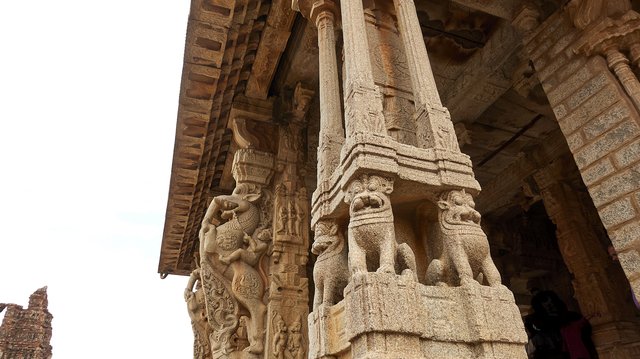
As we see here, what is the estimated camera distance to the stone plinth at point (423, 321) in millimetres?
2326

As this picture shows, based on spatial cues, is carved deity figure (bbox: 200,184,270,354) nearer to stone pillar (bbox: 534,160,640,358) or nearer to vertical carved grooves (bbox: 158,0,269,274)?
vertical carved grooves (bbox: 158,0,269,274)

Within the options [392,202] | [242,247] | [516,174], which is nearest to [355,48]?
[392,202]

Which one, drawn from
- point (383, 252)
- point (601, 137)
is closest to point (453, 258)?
point (383, 252)

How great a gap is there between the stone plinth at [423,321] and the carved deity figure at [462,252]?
4.6 inches

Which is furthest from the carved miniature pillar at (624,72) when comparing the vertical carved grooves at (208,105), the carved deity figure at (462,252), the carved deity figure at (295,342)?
the carved deity figure at (295,342)

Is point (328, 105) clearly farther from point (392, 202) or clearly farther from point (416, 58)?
point (392, 202)

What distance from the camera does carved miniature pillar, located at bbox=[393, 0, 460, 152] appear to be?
3.34 metres

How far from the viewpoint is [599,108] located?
4293 millimetres

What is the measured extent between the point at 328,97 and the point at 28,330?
17.8 metres

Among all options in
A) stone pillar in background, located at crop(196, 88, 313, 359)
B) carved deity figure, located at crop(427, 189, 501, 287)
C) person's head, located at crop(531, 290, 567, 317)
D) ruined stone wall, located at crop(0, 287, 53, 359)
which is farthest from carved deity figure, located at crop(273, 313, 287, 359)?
ruined stone wall, located at crop(0, 287, 53, 359)

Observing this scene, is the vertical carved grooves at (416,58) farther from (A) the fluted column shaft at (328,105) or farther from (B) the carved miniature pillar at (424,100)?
(A) the fluted column shaft at (328,105)

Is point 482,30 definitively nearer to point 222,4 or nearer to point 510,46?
point 510,46

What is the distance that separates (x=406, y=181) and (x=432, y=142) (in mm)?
445

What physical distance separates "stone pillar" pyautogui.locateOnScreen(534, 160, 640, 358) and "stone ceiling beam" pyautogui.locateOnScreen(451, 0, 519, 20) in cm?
379
